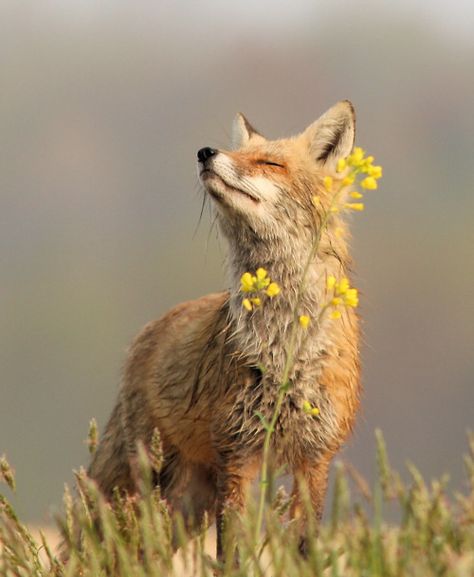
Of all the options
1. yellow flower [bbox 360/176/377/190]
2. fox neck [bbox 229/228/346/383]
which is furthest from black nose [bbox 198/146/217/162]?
yellow flower [bbox 360/176/377/190]

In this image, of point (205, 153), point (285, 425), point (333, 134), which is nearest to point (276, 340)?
point (285, 425)

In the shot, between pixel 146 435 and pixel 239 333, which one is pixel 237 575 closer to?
pixel 239 333

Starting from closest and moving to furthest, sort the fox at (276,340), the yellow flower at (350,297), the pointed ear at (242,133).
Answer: the yellow flower at (350,297) → the fox at (276,340) → the pointed ear at (242,133)

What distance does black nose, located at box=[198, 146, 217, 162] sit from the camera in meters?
5.21

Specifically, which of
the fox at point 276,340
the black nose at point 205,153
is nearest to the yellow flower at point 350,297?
the fox at point 276,340

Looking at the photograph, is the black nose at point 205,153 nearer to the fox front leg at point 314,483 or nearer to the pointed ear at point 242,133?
the pointed ear at point 242,133

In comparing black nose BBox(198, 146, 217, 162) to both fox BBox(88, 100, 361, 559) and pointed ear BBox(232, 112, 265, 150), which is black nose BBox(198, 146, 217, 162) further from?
pointed ear BBox(232, 112, 265, 150)

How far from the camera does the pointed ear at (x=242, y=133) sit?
6.43 meters

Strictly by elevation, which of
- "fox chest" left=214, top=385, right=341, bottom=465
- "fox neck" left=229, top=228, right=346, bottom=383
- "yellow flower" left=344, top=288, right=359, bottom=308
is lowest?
"yellow flower" left=344, top=288, right=359, bottom=308

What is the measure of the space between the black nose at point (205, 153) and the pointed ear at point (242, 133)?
1.17 m

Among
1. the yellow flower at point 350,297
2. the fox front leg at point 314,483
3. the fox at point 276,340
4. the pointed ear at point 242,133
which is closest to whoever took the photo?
the yellow flower at point 350,297

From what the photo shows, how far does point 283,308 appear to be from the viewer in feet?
18.1

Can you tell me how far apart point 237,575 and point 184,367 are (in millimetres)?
3244

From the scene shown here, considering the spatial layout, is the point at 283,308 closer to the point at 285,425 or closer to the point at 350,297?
the point at 285,425
